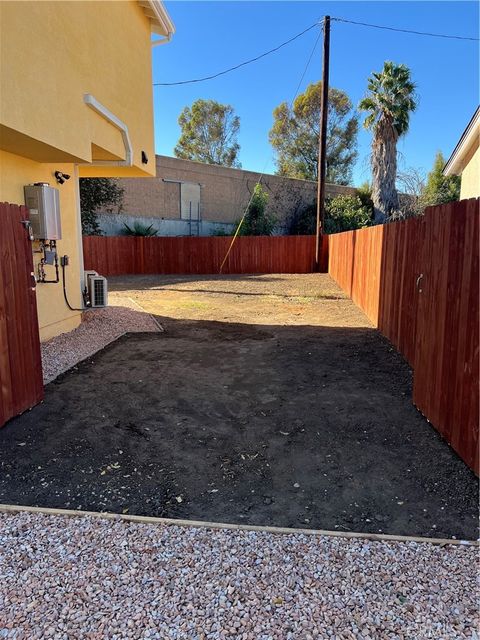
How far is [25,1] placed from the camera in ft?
14.8

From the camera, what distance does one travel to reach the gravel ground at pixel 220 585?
1.80 m

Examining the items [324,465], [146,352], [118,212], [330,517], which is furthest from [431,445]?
[118,212]

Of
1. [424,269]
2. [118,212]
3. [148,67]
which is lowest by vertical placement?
[424,269]

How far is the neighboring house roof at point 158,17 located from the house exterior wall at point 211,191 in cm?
Result: 1294

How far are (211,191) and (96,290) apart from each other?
1973 cm

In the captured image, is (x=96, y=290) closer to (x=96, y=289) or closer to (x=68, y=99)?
(x=96, y=289)

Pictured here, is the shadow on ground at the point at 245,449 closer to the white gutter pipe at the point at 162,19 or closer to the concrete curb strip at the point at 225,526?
the concrete curb strip at the point at 225,526

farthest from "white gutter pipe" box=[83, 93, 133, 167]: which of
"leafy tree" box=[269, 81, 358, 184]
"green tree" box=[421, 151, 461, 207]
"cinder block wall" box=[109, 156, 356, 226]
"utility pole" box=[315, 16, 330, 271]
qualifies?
"leafy tree" box=[269, 81, 358, 184]

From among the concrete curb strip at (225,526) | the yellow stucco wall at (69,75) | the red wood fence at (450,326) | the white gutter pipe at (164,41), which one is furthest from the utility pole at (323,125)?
the concrete curb strip at (225,526)

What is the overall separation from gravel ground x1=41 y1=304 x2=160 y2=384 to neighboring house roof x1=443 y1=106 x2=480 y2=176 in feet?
25.3

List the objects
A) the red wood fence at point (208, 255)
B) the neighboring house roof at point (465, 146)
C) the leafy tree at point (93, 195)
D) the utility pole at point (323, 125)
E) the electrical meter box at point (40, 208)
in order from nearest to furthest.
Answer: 1. the electrical meter box at point (40, 208)
2. the neighboring house roof at point (465, 146)
3. the utility pole at point (323, 125)
4. the leafy tree at point (93, 195)
5. the red wood fence at point (208, 255)

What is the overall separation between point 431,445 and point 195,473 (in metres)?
1.90

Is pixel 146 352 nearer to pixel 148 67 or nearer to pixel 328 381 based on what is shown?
pixel 328 381

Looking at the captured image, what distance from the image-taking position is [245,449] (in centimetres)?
348
